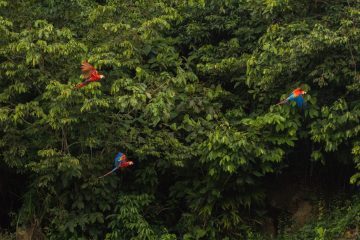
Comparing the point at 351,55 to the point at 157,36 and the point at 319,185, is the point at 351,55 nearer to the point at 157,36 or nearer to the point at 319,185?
the point at 319,185

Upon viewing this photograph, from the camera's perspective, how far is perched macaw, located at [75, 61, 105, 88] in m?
6.80

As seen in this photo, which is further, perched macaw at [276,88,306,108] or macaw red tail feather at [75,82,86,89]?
perched macaw at [276,88,306,108]

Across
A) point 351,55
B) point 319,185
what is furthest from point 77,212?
point 351,55

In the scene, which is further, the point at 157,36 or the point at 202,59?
the point at 202,59

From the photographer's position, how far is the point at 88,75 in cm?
692

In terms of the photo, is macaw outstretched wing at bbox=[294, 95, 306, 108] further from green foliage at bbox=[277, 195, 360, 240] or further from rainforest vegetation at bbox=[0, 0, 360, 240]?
green foliage at bbox=[277, 195, 360, 240]

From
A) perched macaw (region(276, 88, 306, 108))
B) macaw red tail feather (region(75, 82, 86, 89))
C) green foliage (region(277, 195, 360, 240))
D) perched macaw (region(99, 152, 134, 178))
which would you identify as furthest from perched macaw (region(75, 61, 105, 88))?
green foliage (region(277, 195, 360, 240))

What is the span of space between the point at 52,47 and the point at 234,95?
2.88 meters

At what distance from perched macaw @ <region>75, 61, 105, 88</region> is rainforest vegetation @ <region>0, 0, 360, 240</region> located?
3.4 inches

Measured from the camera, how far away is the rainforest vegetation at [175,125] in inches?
277

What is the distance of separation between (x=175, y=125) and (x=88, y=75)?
4.42 ft

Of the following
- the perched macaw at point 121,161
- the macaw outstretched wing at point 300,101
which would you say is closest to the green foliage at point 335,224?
the macaw outstretched wing at point 300,101

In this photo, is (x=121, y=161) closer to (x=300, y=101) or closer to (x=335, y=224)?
(x=300, y=101)

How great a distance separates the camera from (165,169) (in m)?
8.07
